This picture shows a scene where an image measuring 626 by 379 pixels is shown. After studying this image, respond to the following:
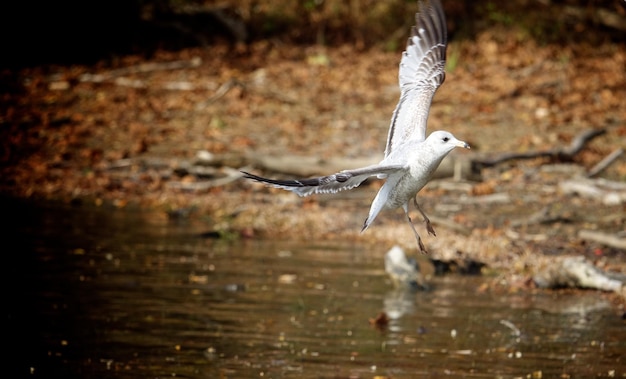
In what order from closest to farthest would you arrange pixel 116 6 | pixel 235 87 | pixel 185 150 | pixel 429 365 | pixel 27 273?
pixel 429 365, pixel 27 273, pixel 185 150, pixel 235 87, pixel 116 6

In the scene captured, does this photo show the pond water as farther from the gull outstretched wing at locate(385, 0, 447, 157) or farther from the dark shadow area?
the dark shadow area

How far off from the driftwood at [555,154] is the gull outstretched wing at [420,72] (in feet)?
21.9

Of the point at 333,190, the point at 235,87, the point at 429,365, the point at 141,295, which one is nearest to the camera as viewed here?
the point at 333,190

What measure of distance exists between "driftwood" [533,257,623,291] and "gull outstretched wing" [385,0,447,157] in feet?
9.66

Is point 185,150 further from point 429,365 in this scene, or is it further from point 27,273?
point 429,365

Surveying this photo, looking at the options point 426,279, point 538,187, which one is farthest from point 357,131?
point 426,279

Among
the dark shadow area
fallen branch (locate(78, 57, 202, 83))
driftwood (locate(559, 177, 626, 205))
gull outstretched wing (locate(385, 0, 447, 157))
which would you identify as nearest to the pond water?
gull outstretched wing (locate(385, 0, 447, 157))

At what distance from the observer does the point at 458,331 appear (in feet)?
28.0

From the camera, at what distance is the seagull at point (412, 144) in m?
6.21

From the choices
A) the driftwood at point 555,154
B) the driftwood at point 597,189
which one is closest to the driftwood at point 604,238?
the driftwood at point 597,189

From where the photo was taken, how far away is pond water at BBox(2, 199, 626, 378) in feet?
24.8

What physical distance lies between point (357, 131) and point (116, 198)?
4446mm

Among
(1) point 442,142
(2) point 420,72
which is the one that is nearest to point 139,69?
(2) point 420,72

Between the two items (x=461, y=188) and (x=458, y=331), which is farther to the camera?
(x=461, y=188)
